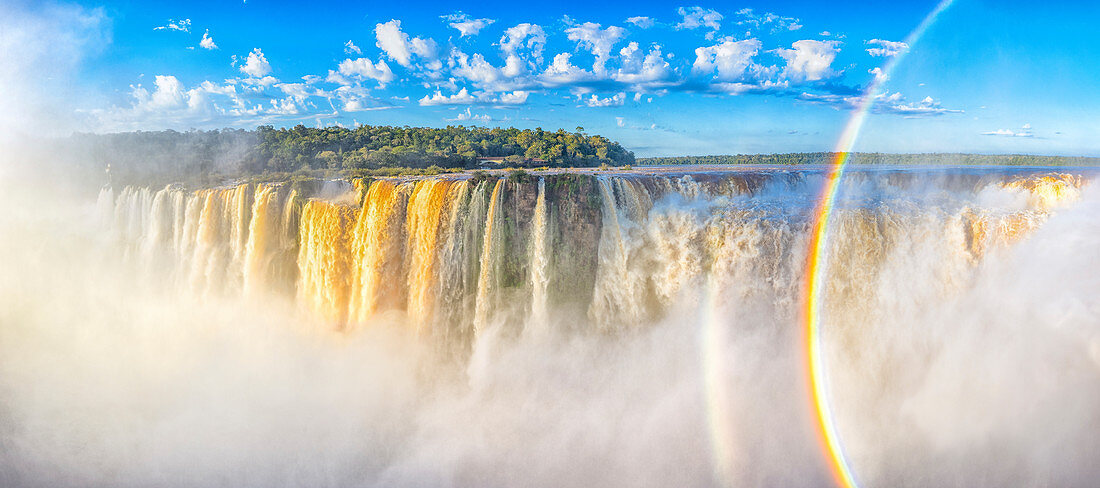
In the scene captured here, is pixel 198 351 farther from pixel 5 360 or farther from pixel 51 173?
pixel 51 173

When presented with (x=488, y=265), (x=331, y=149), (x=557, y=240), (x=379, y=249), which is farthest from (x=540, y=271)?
(x=331, y=149)

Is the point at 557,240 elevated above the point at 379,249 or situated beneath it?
elevated above

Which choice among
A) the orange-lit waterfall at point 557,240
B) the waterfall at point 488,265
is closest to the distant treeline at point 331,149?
the orange-lit waterfall at point 557,240

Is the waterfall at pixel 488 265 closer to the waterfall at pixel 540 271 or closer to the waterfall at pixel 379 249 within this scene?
the waterfall at pixel 540 271

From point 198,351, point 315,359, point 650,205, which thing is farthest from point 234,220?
point 650,205

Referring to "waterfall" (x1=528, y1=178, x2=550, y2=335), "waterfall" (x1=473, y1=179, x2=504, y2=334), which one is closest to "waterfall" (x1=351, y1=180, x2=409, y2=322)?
"waterfall" (x1=473, y1=179, x2=504, y2=334)

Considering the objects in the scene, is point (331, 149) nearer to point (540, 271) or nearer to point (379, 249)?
point (379, 249)
